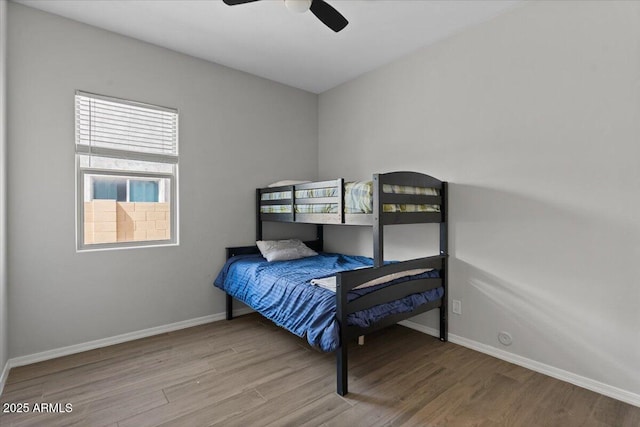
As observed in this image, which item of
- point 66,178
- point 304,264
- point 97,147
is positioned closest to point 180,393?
point 304,264

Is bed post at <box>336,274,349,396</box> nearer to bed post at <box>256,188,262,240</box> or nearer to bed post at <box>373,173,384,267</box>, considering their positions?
bed post at <box>373,173,384,267</box>

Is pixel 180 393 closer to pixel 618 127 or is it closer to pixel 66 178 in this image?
pixel 66 178

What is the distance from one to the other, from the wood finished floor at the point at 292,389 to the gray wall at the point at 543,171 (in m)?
0.36

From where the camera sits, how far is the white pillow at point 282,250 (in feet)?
10.4

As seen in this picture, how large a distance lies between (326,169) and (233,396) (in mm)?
2738

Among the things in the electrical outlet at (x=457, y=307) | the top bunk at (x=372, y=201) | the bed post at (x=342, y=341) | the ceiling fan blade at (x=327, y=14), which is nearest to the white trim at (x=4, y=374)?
the bed post at (x=342, y=341)

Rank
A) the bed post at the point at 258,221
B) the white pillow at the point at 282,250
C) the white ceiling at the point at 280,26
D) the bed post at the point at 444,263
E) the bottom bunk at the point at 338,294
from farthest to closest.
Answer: the bed post at the point at 258,221, the white pillow at the point at 282,250, the bed post at the point at 444,263, the white ceiling at the point at 280,26, the bottom bunk at the point at 338,294

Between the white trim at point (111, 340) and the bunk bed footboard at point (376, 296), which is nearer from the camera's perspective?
the bunk bed footboard at point (376, 296)

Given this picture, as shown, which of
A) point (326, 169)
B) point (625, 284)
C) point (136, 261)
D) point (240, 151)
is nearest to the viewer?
point (625, 284)

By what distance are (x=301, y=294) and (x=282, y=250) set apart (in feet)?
3.54

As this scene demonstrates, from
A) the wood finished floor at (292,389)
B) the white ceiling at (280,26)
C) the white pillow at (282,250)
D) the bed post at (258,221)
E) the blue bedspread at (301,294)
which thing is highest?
the white ceiling at (280,26)

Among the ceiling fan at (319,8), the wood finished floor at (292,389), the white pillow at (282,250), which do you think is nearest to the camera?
the wood finished floor at (292,389)

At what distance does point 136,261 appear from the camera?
9.18 feet

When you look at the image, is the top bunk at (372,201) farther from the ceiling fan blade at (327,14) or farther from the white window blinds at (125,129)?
the white window blinds at (125,129)
